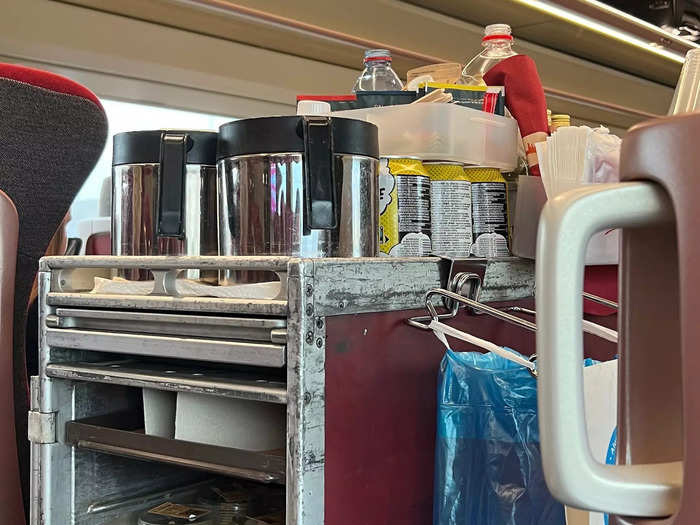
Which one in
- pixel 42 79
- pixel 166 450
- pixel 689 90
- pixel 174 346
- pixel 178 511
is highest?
pixel 42 79

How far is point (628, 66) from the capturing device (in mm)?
6770

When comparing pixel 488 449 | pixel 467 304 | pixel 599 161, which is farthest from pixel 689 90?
pixel 488 449

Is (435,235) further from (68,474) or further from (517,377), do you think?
(68,474)

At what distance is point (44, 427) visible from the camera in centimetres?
98

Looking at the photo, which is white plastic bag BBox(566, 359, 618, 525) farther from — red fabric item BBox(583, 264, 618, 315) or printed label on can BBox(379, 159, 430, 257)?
red fabric item BBox(583, 264, 618, 315)

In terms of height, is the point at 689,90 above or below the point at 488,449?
above

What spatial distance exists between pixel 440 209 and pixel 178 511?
A: 51 centimetres

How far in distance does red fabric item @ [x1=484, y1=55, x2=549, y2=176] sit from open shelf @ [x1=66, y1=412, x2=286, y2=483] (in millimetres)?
678

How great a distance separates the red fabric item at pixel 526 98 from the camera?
4.18ft

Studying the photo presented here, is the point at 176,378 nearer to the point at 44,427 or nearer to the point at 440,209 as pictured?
the point at 44,427

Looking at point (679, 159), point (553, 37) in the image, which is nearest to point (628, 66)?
point (553, 37)

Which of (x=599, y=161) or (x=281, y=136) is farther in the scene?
(x=599, y=161)

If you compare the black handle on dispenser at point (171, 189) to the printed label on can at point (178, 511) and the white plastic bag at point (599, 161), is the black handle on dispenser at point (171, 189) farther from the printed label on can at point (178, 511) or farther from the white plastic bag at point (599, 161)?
the white plastic bag at point (599, 161)

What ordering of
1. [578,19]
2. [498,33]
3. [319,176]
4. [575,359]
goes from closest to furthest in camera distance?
[575,359], [319,176], [498,33], [578,19]
